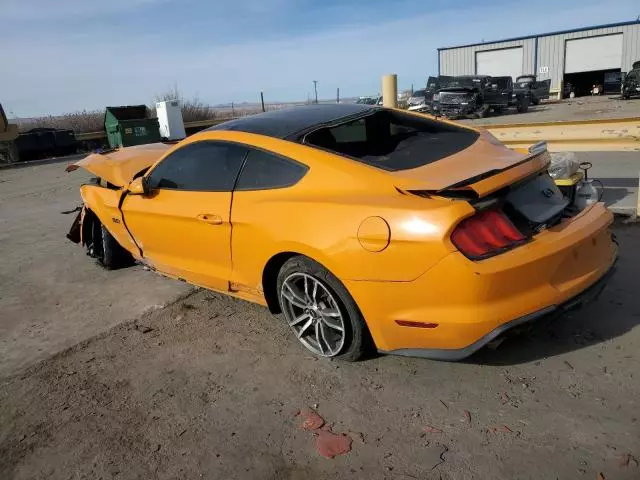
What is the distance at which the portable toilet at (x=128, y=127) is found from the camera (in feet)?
64.3

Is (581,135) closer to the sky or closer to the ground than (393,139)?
closer to the ground

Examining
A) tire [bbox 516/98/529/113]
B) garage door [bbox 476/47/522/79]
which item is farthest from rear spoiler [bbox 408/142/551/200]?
garage door [bbox 476/47/522/79]

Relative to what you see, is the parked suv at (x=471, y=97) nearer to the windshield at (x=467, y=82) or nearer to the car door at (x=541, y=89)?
the windshield at (x=467, y=82)

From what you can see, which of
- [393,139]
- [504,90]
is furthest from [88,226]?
[504,90]

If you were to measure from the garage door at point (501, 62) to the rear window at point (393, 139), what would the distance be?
4275 cm

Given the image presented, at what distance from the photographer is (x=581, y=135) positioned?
222 inches

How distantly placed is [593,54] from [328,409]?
4567 centimetres

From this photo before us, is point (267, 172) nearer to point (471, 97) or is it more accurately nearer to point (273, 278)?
point (273, 278)

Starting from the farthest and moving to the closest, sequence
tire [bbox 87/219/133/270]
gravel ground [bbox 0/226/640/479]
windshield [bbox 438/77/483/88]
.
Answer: windshield [bbox 438/77/483/88], tire [bbox 87/219/133/270], gravel ground [bbox 0/226/640/479]

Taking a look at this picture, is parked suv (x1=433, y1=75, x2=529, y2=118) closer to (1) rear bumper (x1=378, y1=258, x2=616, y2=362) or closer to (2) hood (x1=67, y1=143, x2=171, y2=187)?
(2) hood (x1=67, y1=143, x2=171, y2=187)

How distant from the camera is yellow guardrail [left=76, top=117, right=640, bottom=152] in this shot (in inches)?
210

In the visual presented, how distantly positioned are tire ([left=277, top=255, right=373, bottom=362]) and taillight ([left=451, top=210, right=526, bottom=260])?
2.40ft

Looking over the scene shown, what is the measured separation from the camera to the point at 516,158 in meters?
2.99

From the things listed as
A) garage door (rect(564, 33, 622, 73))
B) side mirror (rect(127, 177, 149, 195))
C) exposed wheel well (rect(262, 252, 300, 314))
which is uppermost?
garage door (rect(564, 33, 622, 73))
